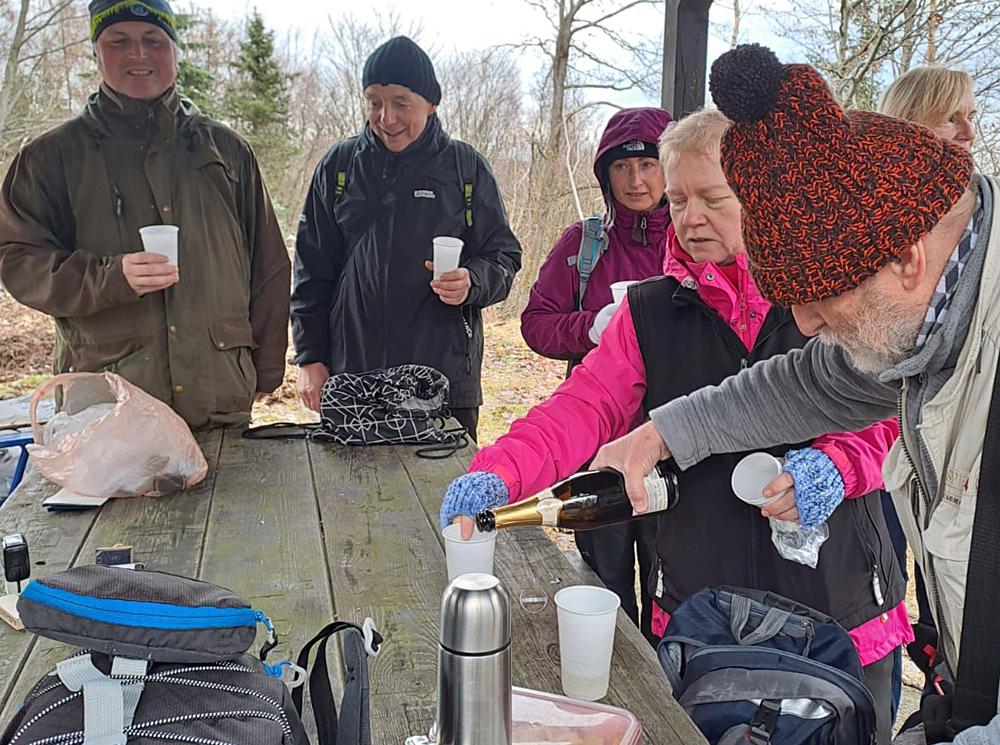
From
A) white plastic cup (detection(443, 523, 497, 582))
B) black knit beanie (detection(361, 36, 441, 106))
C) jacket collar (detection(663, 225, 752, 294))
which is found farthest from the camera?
black knit beanie (detection(361, 36, 441, 106))

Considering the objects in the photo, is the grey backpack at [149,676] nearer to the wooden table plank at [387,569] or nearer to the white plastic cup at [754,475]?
the wooden table plank at [387,569]

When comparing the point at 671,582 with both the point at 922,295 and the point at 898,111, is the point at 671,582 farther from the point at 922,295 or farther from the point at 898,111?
the point at 898,111

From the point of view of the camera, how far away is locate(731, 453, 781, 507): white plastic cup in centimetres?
158

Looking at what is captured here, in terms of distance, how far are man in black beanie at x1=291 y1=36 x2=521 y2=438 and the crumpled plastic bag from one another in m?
1.03

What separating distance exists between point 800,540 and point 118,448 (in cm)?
164

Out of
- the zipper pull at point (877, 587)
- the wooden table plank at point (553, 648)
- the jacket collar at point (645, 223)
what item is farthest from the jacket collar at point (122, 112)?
the zipper pull at point (877, 587)

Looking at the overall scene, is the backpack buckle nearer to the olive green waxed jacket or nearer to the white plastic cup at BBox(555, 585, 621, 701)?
the white plastic cup at BBox(555, 585, 621, 701)

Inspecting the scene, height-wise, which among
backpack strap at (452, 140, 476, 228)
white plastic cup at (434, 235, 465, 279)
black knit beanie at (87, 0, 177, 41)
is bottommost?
white plastic cup at (434, 235, 465, 279)

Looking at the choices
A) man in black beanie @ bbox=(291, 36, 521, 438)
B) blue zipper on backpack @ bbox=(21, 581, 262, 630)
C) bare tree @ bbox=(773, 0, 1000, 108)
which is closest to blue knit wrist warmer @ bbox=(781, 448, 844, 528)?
blue zipper on backpack @ bbox=(21, 581, 262, 630)

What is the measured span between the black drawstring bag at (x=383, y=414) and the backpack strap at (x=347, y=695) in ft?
4.90

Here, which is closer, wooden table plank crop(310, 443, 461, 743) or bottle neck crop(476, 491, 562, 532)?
wooden table plank crop(310, 443, 461, 743)

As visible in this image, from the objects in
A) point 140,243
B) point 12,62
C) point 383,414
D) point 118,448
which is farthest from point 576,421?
point 12,62

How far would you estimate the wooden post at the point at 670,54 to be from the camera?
3344mm

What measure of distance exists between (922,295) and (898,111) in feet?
6.13
